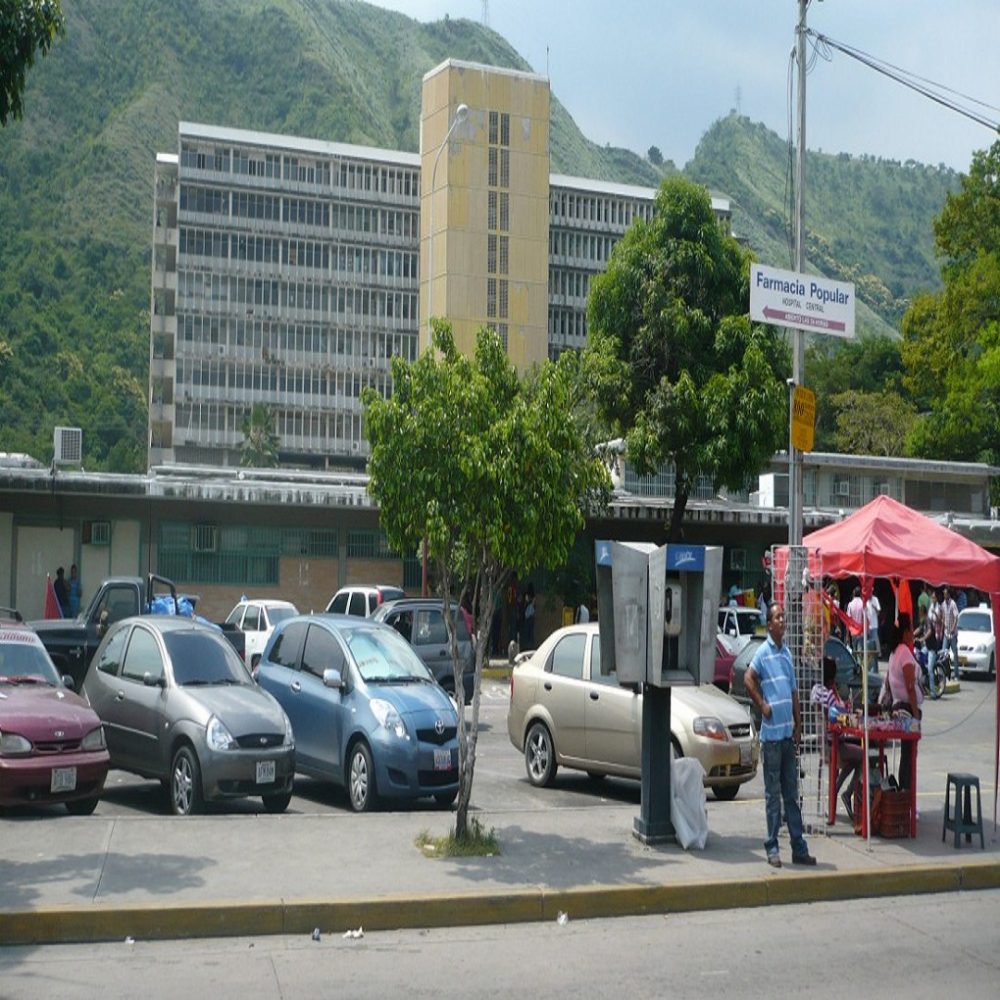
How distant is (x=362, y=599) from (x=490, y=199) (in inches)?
2746

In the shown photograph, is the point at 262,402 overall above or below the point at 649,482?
above

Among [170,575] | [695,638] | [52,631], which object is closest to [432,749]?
[695,638]

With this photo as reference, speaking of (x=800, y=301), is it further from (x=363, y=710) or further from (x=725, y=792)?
(x=363, y=710)

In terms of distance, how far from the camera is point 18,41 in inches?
451

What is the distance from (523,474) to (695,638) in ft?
6.82

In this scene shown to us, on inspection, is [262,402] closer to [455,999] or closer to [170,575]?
[170,575]

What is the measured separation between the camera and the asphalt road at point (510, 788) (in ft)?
47.1

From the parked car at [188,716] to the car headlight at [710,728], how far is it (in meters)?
4.41

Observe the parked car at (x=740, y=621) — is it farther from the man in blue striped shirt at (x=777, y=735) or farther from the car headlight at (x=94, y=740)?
the car headlight at (x=94, y=740)

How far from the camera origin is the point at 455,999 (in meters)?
8.05

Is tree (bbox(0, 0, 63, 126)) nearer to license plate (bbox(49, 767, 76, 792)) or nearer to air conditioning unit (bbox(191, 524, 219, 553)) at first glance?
license plate (bbox(49, 767, 76, 792))

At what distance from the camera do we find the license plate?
12266 millimetres

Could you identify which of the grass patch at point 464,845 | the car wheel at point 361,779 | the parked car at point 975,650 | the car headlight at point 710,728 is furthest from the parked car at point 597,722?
the parked car at point 975,650

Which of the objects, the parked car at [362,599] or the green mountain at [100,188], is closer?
the parked car at [362,599]
